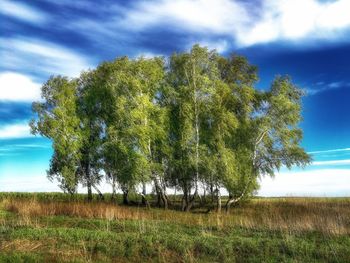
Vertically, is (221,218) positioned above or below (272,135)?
below

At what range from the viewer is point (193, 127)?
40.0 m

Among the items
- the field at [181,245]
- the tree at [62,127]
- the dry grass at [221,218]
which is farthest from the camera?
the tree at [62,127]

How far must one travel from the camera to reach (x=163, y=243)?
17.2 meters

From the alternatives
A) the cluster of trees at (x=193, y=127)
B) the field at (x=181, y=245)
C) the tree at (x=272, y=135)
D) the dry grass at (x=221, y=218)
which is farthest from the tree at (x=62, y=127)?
the field at (x=181, y=245)

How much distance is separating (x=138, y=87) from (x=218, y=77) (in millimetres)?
7976

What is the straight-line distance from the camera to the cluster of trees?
1513 inches

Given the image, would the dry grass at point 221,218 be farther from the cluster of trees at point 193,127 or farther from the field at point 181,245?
the cluster of trees at point 193,127

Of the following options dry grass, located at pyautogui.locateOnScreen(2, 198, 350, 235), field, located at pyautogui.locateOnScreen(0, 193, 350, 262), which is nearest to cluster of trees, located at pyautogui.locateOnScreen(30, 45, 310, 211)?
dry grass, located at pyautogui.locateOnScreen(2, 198, 350, 235)

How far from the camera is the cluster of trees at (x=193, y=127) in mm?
38438

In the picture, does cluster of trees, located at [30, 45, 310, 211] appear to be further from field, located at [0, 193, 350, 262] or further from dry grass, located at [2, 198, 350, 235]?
field, located at [0, 193, 350, 262]

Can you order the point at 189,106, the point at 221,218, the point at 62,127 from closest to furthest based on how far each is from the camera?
the point at 221,218, the point at 189,106, the point at 62,127

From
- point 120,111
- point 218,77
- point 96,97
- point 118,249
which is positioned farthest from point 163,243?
point 96,97

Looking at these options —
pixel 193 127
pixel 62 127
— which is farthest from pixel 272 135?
pixel 62 127

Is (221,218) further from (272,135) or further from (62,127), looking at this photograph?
(62,127)
